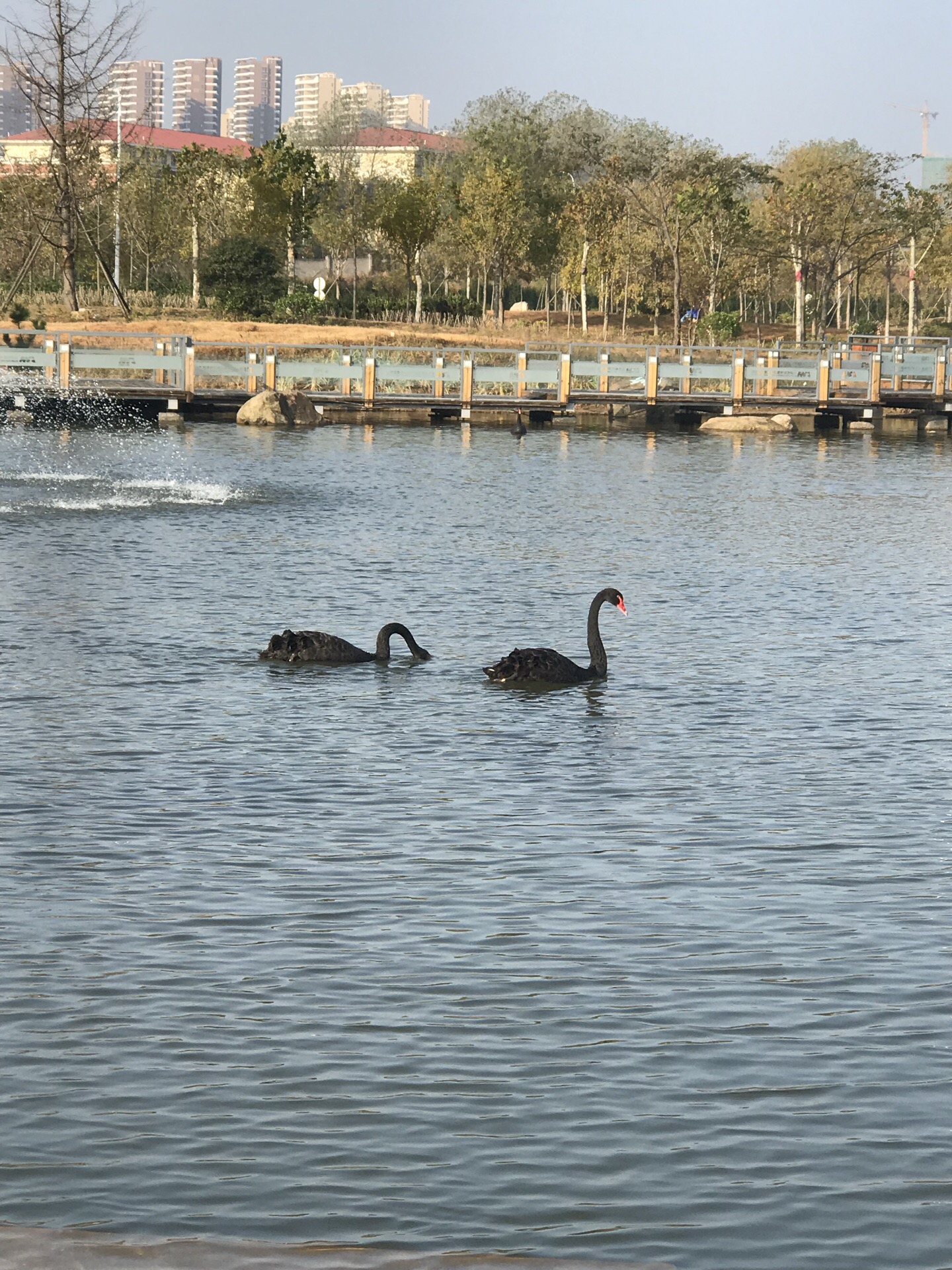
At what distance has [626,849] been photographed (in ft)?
38.2

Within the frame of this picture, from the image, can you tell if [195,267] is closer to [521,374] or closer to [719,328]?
[719,328]

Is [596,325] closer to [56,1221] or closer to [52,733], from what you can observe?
[52,733]

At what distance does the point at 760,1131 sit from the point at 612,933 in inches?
101

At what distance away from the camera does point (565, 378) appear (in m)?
53.9

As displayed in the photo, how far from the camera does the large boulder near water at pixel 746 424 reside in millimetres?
52375

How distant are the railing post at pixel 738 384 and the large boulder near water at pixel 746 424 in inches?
65.7

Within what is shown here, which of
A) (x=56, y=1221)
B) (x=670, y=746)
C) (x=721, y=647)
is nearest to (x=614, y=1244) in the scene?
(x=56, y=1221)

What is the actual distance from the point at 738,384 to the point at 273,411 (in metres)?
14.0

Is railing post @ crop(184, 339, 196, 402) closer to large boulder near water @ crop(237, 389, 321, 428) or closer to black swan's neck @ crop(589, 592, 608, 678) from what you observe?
large boulder near water @ crop(237, 389, 321, 428)

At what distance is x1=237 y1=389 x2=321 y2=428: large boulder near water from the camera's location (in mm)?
48812

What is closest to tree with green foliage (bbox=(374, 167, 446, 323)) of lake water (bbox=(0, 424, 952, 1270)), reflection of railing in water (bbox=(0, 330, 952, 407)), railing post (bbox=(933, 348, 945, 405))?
reflection of railing in water (bbox=(0, 330, 952, 407))

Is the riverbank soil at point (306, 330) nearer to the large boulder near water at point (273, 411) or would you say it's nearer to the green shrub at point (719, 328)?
the green shrub at point (719, 328)

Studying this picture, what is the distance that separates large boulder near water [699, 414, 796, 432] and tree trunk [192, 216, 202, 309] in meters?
32.8

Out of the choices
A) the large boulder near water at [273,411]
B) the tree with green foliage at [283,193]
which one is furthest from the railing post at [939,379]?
the tree with green foliage at [283,193]
